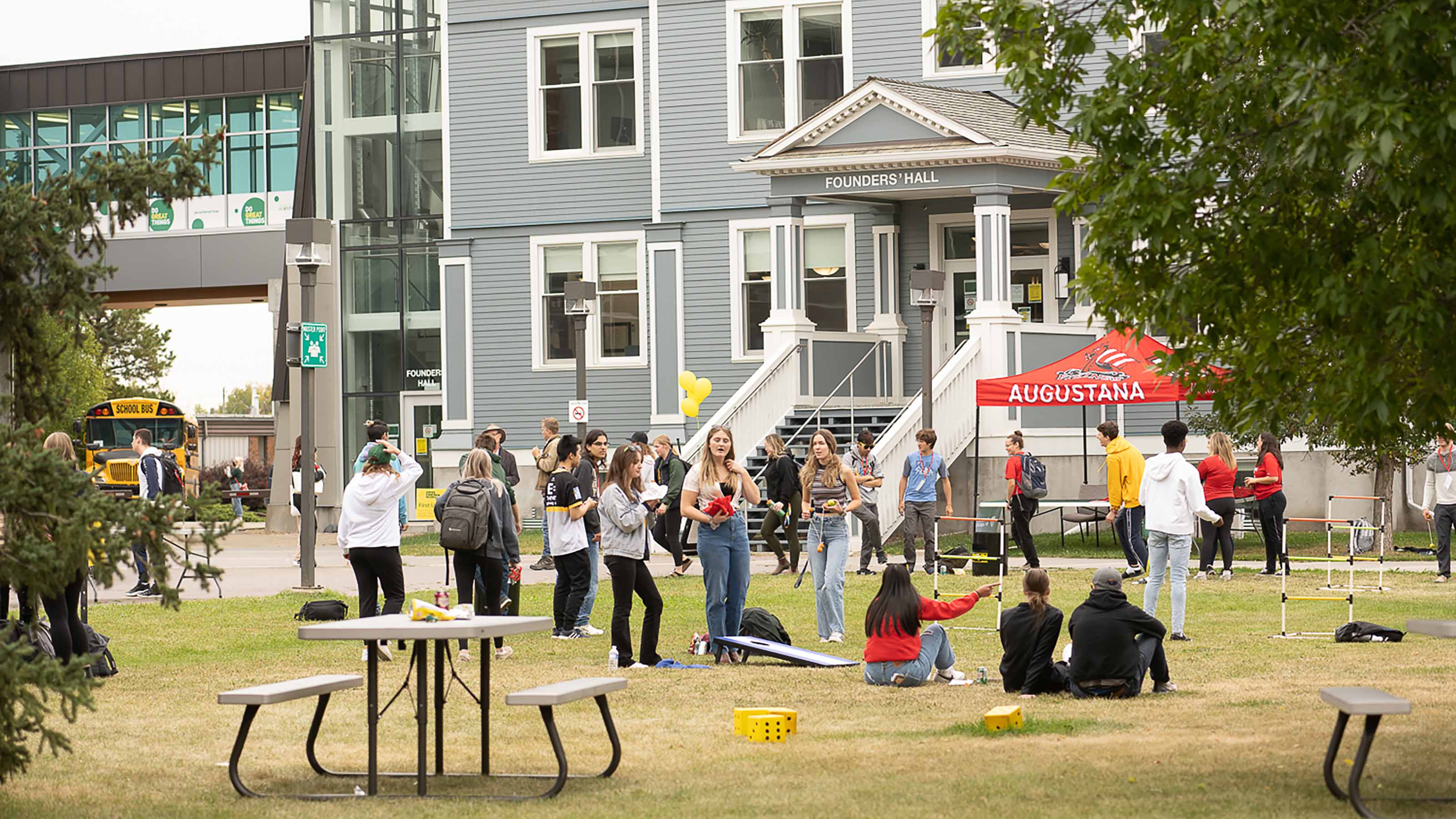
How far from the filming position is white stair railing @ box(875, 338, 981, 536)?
2625cm

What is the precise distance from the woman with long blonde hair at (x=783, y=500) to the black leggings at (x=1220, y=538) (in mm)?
4490

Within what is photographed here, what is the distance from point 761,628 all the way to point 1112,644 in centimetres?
374

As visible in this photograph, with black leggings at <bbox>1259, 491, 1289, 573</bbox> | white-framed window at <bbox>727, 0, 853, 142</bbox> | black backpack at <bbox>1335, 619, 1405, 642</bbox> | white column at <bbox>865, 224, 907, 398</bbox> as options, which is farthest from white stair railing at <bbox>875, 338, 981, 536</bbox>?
black backpack at <bbox>1335, 619, 1405, 642</bbox>

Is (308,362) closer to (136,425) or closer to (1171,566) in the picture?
(1171,566)

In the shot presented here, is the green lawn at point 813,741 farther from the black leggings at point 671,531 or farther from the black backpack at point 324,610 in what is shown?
the black leggings at point 671,531

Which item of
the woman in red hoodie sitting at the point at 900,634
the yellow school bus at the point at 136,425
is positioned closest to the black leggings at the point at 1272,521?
the woman in red hoodie sitting at the point at 900,634

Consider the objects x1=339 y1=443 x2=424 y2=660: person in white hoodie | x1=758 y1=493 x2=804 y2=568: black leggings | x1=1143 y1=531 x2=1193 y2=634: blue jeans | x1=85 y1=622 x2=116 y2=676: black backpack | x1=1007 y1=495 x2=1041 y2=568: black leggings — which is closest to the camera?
x1=85 y1=622 x2=116 y2=676: black backpack

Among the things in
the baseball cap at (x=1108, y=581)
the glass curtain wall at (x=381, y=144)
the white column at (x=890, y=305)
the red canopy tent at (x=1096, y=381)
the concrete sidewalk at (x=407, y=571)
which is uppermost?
the glass curtain wall at (x=381, y=144)

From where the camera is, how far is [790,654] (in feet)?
45.5

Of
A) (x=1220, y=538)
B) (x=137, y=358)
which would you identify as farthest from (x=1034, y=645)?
(x=137, y=358)

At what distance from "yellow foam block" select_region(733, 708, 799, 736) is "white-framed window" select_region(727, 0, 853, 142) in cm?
2089

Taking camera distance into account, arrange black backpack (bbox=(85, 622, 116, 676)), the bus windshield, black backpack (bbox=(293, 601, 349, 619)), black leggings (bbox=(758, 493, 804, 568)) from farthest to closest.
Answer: the bus windshield < black leggings (bbox=(758, 493, 804, 568)) < black backpack (bbox=(293, 601, 349, 619)) < black backpack (bbox=(85, 622, 116, 676))

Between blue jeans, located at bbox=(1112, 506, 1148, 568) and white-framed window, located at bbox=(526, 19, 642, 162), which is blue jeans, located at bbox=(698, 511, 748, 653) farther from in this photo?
white-framed window, located at bbox=(526, 19, 642, 162)

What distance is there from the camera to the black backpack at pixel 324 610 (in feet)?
53.3
